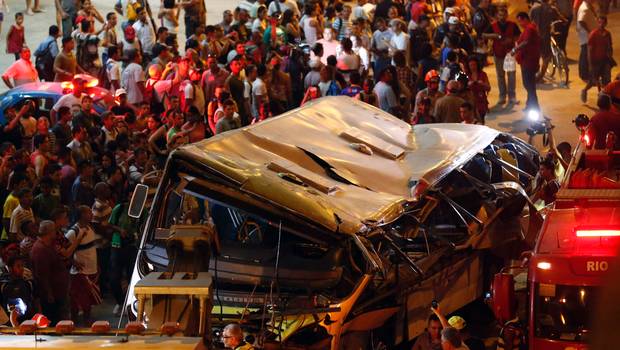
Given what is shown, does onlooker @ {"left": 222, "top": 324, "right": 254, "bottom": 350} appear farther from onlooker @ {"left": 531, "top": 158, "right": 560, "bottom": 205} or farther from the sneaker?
onlooker @ {"left": 531, "top": 158, "right": 560, "bottom": 205}

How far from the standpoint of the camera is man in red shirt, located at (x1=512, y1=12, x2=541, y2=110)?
2222cm

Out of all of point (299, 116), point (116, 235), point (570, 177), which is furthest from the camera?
point (116, 235)

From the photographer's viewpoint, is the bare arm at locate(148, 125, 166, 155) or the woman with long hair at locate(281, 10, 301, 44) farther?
the woman with long hair at locate(281, 10, 301, 44)

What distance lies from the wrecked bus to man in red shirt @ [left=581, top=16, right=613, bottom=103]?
11965 millimetres

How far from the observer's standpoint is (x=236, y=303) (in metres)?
9.48

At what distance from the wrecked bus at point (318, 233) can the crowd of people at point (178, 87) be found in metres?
2.31

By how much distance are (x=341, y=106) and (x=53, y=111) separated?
6394 mm

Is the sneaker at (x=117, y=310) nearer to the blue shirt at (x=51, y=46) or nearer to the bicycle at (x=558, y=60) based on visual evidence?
the blue shirt at (x=51, y=46)

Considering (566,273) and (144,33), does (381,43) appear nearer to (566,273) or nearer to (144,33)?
(144,33)

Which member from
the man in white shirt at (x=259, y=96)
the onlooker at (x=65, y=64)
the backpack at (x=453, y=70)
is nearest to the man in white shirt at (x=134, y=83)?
the onlooker at (x=65, y=64)

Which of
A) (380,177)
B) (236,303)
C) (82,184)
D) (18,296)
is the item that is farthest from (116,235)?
(236,303)

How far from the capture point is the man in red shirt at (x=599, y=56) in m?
23.8

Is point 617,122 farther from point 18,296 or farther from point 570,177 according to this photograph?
point 18,296

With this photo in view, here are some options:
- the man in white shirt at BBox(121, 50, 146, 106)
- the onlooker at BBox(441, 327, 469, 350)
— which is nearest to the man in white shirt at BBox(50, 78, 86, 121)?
the man in white shirt at BBox(121, 50, 146, 106)
